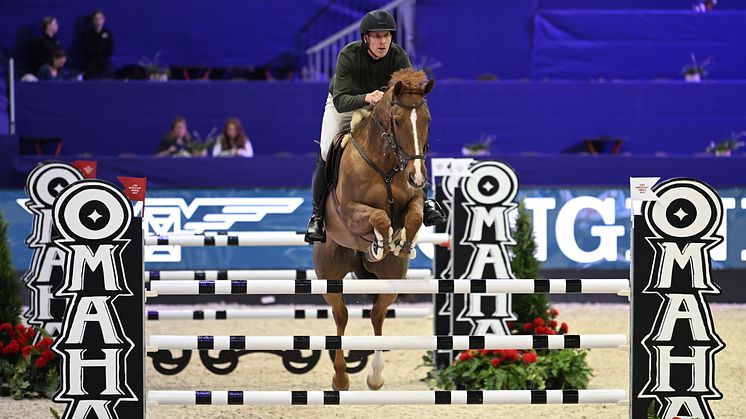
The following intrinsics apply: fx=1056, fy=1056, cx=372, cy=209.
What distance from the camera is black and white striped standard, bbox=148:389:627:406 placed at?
4410mm

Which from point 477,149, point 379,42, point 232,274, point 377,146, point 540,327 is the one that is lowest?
point 540,327

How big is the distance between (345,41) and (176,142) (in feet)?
8.94

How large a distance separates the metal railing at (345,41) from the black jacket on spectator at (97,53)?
7.65 ft

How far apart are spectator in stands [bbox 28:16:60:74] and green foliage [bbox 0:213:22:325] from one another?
5.88 metres

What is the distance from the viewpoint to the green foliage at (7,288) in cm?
664

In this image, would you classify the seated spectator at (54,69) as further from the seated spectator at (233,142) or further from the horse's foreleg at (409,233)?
the horse's foreleg at (409,233)

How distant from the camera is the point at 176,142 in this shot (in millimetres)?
11211

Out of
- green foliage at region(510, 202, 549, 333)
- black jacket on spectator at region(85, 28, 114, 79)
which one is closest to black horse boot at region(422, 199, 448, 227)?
green foliage at region(510, 202, 549, 333)

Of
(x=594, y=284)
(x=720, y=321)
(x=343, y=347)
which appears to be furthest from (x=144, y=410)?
(x=720, y=321)

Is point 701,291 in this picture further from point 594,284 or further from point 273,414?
point 273,414

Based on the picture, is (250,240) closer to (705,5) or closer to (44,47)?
(44,47)

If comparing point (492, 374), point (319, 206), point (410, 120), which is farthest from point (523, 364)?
point (410, 120)

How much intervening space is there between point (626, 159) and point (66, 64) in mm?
6623

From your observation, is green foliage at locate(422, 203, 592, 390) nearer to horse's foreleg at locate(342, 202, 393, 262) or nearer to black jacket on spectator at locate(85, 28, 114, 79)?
horse's foreleg at locate(342, 202, 393, 262)
